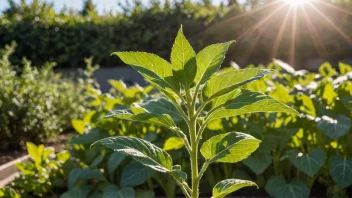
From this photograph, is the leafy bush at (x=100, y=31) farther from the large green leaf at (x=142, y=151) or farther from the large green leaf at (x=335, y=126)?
the large green leaf at (x=142, y=151)

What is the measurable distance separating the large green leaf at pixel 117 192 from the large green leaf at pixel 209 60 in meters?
1.49

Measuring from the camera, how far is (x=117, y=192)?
2.74 meters

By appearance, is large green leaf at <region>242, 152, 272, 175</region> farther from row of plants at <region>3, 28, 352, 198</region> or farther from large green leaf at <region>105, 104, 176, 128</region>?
large green leaf at <region>105, 104, 176, 128</region>

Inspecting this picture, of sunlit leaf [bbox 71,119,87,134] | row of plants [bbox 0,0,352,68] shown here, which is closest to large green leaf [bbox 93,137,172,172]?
sunlit leaf [bbox 71,119,87,134]

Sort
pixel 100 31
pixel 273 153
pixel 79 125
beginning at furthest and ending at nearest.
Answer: pixel 100 31, pixel 79 125, pixel 273 153

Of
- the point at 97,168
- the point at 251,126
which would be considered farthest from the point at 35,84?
the point at 251,126

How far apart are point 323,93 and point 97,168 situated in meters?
1.44

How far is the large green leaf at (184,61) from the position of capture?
1282 mm

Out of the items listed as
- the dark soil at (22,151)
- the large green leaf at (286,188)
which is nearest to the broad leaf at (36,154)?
the dark soil at (22,151)

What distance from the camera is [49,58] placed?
11844 mm

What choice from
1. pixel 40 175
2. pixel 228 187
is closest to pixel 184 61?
pixel 228 187

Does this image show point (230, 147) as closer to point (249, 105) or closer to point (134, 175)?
point (249, 105)

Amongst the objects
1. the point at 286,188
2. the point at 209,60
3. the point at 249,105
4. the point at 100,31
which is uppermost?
the point at 209,60

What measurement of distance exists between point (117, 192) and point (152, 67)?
155 cm
